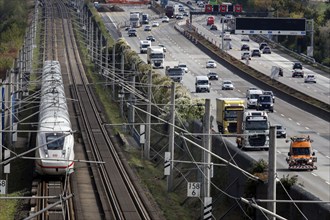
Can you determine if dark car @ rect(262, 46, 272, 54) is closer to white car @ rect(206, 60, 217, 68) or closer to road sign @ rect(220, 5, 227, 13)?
road sign @ rect(220, 5, 227, 13)

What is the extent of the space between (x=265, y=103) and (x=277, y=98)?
31.2 ft

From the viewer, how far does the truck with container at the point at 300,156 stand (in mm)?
55312

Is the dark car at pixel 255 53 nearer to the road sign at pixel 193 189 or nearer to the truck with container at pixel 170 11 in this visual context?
the truck with container at pixel 170 11

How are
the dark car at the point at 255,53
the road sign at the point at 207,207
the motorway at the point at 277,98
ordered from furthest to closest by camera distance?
the dark car at the point at 255,53, the motorway at the point at 277,98, the road sign at the point at 207,207

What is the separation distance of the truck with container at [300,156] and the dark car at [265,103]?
27.3m

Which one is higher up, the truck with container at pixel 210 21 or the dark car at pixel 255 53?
the truck with container at pixel 210 21

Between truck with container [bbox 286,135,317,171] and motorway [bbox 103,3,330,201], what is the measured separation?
47 centimetres

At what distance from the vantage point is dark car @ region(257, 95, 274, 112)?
83.6 meters

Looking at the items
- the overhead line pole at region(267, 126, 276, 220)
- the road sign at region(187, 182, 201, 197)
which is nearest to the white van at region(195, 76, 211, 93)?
the road sign at region(187, 182, 201, 197)

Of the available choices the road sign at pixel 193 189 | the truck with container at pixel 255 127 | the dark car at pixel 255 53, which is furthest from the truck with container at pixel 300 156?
the dark car at pixel 255 53

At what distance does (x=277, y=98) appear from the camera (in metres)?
93.1

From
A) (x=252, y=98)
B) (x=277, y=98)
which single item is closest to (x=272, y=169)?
(x=252, y=98)

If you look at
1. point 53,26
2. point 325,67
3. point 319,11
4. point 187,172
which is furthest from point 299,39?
point 187,172

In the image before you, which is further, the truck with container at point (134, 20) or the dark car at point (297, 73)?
the truck with container at point (134, 20)
